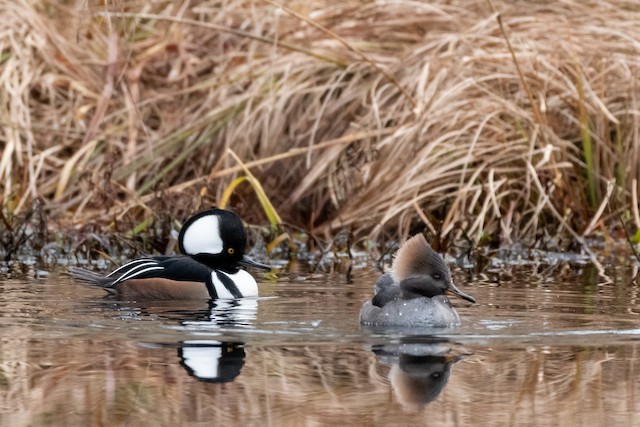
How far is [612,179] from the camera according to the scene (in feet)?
32.9

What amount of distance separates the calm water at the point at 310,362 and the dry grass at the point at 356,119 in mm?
2670

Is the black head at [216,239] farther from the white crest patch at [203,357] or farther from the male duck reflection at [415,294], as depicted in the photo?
the white crest patch at [203,357]

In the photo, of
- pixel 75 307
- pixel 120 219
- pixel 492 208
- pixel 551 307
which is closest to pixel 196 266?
pixel 75 307

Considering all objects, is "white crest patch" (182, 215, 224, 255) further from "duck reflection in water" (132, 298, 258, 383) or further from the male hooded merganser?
"duck reflection in water" (132, 298, 258, 383)

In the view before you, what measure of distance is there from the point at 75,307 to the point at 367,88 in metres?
4.79

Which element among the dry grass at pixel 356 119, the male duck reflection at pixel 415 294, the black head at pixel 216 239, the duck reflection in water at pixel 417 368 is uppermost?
the dry grass at pixel 356 119

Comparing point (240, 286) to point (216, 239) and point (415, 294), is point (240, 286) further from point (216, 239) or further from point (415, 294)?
point (415, 294)

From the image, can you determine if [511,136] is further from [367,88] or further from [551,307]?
[551,307]

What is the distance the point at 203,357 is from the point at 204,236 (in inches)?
111

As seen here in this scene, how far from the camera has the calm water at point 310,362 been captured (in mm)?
4164

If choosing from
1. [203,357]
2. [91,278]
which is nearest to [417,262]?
[203,357]

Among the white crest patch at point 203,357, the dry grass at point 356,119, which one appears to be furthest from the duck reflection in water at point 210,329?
the dry grass at point 356,119

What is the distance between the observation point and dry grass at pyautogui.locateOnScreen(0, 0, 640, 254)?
33.7 feet

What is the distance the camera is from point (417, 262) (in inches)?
250
